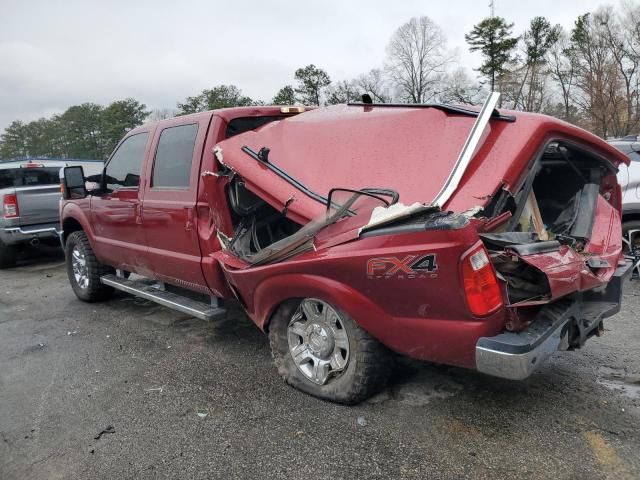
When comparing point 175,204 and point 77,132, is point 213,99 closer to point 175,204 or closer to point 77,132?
point 77,132

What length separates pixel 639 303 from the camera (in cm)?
540

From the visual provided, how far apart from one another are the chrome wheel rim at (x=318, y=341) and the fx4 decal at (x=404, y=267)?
0.54m

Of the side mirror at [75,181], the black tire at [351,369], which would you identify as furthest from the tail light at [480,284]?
the side mirror at [75,181]

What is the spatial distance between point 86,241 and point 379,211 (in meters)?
4.45

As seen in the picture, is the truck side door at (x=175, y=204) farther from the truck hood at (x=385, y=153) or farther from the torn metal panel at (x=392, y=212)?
the torn metal panel at (x=392, y=212)

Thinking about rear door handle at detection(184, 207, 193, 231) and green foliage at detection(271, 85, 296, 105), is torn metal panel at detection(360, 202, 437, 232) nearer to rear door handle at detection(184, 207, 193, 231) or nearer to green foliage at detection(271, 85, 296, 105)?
rear door handle at detection(184, 207, 193, 231)

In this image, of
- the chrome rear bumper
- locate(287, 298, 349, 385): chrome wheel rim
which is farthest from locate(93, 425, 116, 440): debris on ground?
the chrome rear bumper

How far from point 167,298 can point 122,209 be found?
1.14 metres

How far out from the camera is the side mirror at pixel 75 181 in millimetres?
5637

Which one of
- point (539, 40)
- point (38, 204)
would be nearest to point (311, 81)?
point (539, 40)

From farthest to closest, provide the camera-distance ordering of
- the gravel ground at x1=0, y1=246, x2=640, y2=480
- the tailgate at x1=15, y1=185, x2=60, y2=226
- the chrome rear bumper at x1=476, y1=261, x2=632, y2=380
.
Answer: the tailgate at x1=15, y1=185, x2=60, y2=226
the gravel ground at x1=0, y1=246, x2=640, y2=480
the chrome rear bumper at x1=476, y1=261, x2=632, y2=380

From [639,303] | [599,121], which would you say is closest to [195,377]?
[639,303]

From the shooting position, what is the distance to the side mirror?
18.5 feet

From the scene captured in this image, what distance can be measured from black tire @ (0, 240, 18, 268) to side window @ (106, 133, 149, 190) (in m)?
5.09
